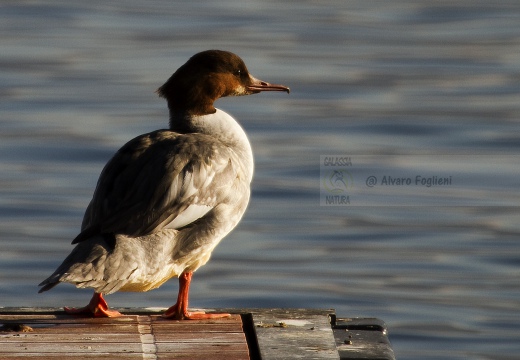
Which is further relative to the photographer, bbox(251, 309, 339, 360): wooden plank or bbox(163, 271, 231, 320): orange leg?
bbox(163, 271, 231, 320): orange leg

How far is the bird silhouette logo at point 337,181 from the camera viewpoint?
35.5 ft

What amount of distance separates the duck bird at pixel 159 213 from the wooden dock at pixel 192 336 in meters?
0.15

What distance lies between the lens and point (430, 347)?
27.3 feet

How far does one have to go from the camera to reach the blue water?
9086 mm

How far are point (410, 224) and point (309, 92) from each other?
3468 millimetres

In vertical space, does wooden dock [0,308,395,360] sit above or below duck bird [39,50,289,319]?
below

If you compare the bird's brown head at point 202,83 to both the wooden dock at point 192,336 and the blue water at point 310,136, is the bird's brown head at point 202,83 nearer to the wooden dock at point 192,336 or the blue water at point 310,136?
the wooden dock at point 192,336

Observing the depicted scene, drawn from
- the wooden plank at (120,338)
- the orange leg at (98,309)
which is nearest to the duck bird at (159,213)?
the orange leg at (98,309)

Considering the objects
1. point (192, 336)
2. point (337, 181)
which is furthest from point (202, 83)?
point (337, 181)

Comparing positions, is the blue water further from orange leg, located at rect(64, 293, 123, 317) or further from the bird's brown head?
orange leg, located at rect(64, 293, 123, 317)

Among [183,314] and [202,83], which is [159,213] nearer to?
[183,314]

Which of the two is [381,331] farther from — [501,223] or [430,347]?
[501,223]

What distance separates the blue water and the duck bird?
2.35 metres

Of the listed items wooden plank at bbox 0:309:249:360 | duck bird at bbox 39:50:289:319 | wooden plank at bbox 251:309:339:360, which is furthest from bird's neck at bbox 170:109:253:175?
wooden plank at bbox 0:309:249:360
